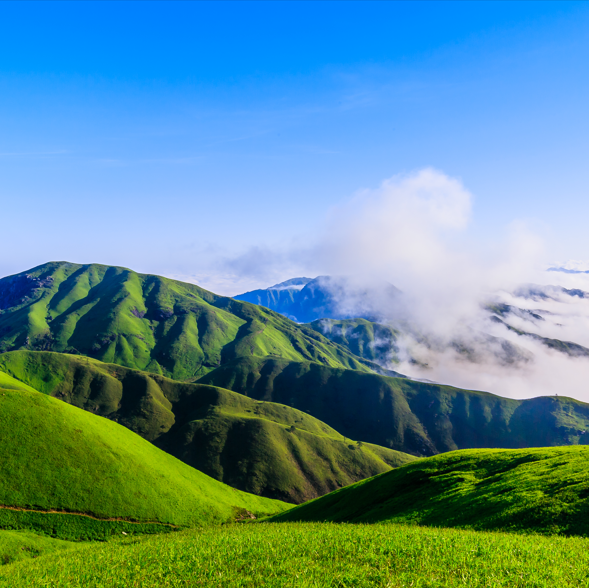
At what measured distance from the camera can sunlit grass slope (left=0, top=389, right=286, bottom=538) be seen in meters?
90.4

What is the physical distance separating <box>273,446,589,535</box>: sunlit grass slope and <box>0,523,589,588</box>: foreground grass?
47.9 ft

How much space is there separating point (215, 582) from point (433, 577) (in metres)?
11.1

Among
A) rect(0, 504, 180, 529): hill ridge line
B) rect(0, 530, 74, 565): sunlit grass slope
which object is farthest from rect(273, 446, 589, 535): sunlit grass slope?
rect(0, 530, 74, 565): sunlit grass slope

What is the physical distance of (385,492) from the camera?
7131cm

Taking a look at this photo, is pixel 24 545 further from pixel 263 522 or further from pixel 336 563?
pixel 336 563

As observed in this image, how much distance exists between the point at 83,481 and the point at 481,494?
10135 cm

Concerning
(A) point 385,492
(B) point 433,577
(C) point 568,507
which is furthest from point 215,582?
(A) point 385,492

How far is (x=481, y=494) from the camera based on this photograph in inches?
2014

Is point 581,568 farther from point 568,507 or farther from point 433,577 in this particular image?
point 568,507

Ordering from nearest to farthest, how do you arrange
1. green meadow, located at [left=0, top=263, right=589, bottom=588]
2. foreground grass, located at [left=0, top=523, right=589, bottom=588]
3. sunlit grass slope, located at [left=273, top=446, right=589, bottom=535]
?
foreground grass, located at [left=0, top=523, right=589, bottom=588], green meadow, located at [left=0, top=263, right=589, bottom=588], sunlit grass slope, located at [left=273, top=446, right=589, bottom=535]

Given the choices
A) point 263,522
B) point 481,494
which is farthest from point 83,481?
point 481,494

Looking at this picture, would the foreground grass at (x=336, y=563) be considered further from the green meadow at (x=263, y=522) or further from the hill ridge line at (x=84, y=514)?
the hill ridge line at (x=84, y=514)

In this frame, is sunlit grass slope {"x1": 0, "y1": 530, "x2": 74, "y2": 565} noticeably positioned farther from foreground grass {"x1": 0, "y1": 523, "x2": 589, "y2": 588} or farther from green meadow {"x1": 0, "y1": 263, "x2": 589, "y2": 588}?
foreground grass {"x1": 0, "y1": 523, "x2": 589, "y2": 588}

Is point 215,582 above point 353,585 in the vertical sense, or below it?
below
